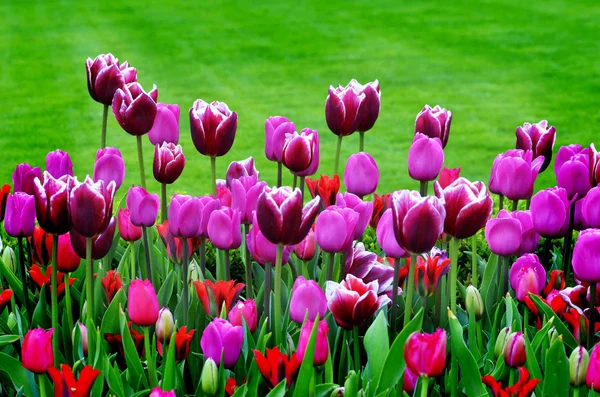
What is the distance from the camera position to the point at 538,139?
3.22 m

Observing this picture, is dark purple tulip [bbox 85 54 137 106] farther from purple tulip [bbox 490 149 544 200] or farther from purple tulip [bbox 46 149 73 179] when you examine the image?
purple tulip [bbox 490 149 544 200]

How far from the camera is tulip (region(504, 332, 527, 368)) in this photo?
2281 millimetres

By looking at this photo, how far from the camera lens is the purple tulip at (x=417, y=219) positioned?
223 centimetres

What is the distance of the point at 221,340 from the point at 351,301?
0.35 meters

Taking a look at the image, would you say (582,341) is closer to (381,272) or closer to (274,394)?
(381,272)

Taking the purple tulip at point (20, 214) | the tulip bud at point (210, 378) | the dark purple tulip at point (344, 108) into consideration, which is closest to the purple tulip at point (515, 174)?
the dark purple tulip at point (344, 108)

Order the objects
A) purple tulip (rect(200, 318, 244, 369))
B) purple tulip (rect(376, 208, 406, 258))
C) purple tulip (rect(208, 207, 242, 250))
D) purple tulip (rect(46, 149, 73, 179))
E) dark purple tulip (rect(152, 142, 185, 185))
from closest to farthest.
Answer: purple tulip (rect(200, 318, 244, 369))
purple tulip (rect(376, 208, 406, 258))
purple tulip (rect(208, 207, 242, 250))
dark purple tulip (rect(152, 142, 185, 185))
purple tulip (rect(46, 149, 73, 179))

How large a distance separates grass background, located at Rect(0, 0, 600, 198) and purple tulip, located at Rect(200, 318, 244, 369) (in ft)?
16.6

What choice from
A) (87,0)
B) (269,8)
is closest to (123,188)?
(269,8)

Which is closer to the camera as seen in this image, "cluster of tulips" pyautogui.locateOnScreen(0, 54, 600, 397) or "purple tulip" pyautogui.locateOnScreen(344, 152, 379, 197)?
"cluster of tulips" pyautogui.locateOnScreen(0, 54, 600, 397)

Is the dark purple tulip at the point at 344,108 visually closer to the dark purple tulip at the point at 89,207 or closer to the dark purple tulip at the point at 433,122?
the dark purple tulip at the point at 433,122

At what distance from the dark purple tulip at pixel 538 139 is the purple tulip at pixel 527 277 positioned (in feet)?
1.96

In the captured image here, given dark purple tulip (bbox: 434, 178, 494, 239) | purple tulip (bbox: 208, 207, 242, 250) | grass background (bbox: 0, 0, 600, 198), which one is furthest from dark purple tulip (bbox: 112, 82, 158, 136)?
grass background (bbox: 0, 0, 600, 198)

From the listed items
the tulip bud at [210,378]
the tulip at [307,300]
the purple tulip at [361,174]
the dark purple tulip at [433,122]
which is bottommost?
the tulip bud at [210,378]
